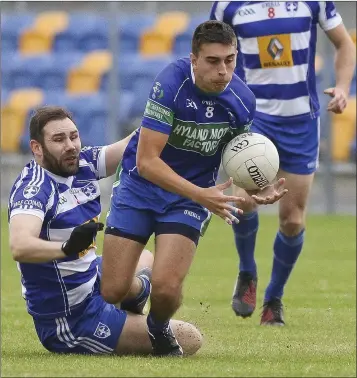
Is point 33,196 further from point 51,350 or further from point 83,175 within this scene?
point 51,350

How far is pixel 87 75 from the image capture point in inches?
845

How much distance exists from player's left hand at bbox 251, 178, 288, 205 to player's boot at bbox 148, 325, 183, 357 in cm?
90

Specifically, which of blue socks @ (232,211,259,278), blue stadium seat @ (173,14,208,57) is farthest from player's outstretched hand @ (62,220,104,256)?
blue stadium seat @ (173,14,208,57)

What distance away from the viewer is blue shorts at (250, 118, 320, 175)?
8.65 m

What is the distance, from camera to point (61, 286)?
6.45m

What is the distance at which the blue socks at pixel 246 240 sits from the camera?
8.64 metres

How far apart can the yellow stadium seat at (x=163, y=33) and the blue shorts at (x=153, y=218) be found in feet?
45.5

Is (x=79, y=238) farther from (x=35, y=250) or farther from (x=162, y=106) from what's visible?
(x=162, y=106)

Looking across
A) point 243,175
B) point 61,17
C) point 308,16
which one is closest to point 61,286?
point 243,175

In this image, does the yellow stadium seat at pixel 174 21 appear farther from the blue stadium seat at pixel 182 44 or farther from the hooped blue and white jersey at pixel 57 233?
the hooped blue and white jersey at pixel 57 233

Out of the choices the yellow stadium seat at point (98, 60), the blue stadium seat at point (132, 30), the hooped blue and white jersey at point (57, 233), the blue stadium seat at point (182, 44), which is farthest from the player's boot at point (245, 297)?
the blue stadium seat at point (132, 30)

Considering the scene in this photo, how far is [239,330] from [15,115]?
43.0 ft

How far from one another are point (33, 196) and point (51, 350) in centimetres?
96

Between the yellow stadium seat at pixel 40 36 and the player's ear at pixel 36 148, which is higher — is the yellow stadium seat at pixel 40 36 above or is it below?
below
